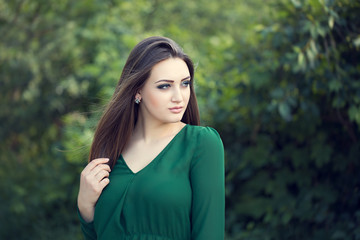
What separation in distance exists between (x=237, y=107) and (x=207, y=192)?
8.36 ft

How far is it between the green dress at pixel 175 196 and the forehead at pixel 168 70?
0.27m

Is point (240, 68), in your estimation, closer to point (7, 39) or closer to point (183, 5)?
point (7, 39)

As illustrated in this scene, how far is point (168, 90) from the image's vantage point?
213 cm

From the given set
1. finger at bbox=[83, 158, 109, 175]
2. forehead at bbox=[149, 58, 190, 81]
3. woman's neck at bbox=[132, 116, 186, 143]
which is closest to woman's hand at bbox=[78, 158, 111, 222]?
finger at bbox=[83, 158, 109, 175]

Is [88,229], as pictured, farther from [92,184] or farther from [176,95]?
[176,95]

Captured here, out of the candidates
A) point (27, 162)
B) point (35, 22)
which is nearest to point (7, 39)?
point (35, 22)

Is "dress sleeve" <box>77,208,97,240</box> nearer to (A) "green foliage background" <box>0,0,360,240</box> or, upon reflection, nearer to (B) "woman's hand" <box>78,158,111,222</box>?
(B) "woman's hand" <box>78,158,111,222</box>

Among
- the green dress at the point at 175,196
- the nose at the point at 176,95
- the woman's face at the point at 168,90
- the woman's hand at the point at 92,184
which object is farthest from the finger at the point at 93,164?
the nose at the point at 176,95

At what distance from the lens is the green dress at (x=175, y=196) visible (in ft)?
6.53

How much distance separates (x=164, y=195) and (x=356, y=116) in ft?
6.11

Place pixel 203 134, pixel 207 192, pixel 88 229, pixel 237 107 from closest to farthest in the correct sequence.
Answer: pixel 207 192
pixel 203 134
pixel 88 229
pixel 237 107

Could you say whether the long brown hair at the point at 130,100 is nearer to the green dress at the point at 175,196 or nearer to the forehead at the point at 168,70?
the forehead at the point at 168,70

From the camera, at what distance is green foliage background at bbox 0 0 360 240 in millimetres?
3508

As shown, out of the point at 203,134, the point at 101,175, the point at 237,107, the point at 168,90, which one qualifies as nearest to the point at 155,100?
the point at 168,90
